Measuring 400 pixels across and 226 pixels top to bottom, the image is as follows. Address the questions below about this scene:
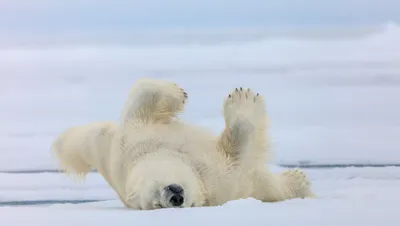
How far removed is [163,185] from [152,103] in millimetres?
543

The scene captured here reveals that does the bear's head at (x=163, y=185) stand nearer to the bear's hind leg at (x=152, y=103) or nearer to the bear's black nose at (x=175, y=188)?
the bear's black nose at (x=175, y=188)

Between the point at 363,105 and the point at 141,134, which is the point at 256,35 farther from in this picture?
the point at 141,134

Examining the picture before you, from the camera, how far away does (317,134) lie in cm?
475

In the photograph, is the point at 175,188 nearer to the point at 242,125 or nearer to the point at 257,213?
the point at 257,213

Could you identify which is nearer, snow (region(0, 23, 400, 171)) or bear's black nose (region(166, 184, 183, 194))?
bear's black nose (region(166, 184, 183, 194))

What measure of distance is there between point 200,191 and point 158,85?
1.72 ft

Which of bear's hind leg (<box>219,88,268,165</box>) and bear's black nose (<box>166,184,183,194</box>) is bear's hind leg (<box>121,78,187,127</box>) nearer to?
bear's hind leg (<box>219,88,268,165</box>)

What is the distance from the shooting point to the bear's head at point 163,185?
2779 mm

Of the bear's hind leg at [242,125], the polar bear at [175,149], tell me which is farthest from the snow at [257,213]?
the bear's hind leg at [242,125]

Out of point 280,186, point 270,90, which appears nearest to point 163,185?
point 280,186

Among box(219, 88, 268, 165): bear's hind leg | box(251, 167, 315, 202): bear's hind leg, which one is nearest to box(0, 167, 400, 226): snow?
box(251, 167, 315, 202): bear's hind leg

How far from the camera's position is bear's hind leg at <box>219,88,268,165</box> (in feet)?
10.6

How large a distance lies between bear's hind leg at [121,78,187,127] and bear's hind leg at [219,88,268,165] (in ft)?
0.62

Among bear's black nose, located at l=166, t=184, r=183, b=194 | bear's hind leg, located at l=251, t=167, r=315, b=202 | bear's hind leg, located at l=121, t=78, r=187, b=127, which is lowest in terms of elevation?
bear's hind leg, located at l=251, t=167, r=315, b=202
